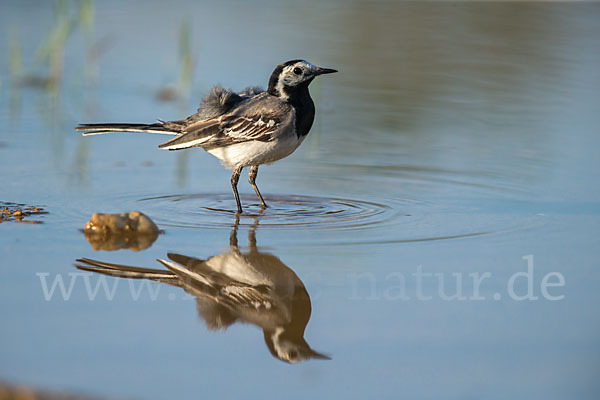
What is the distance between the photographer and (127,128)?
7.09 meters

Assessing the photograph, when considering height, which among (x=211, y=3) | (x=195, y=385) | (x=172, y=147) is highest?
(x=211, y=3)

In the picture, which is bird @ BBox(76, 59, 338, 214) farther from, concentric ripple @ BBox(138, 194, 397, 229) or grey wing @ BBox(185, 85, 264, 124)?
concentric ripple @ BBox(138, 194, 397, 229)

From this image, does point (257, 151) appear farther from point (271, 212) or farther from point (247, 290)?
point (247, 290)

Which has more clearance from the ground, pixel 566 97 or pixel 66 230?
pixel 566 97

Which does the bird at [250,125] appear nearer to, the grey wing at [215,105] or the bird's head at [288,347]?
the grey wing at [215,105]

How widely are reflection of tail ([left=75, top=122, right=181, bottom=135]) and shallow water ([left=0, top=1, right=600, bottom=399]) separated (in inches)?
18.2

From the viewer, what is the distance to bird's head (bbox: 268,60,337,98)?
7.19 metres

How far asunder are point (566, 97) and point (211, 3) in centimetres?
887

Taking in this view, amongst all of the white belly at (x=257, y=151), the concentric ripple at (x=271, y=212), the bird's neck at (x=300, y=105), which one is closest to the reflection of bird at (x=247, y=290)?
the concentric ripple at (x=271, y=212)

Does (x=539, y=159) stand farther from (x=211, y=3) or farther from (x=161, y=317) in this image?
(x=211, y=3)

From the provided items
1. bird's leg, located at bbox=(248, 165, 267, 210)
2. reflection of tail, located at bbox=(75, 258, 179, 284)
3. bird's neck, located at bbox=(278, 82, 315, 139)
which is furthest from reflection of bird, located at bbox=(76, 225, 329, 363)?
bird's neck, located at bbox=(278, 82, 315, 139)

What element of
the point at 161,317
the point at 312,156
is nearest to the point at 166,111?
the point at 312,156

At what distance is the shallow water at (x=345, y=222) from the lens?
3.92 metres

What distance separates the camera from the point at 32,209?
21.1ft
